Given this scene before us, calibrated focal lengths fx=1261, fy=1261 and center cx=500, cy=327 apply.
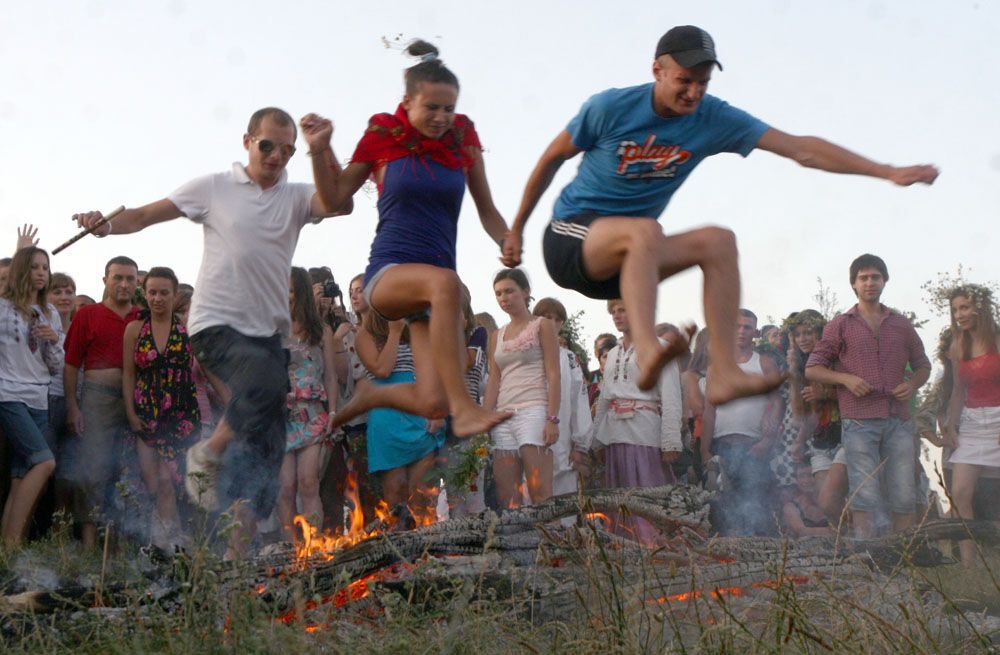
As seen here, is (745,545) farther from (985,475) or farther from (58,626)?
(985,475)

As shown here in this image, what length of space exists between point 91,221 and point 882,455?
5.54 metres

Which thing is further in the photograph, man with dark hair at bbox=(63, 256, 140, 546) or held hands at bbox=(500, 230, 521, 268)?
man with dark hair at bbox=(63, 256, 140, 546)

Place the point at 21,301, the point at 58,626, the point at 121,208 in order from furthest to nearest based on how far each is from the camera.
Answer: the point at 21,301 → the point at 121,208 → the point at 58,626

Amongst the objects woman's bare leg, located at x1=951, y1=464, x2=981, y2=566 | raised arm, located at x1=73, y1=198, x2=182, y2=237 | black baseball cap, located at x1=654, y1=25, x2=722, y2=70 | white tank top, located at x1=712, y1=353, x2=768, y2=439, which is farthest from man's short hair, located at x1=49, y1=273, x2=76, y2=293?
woman's bare leg, located at x1=951, y1=464, x2=981, y2=566

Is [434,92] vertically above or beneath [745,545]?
above

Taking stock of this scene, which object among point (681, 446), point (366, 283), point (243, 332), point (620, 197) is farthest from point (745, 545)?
point (681, 446)

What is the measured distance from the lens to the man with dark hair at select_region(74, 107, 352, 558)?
22.2 feet

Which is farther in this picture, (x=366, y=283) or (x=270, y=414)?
(x=270, y=414)

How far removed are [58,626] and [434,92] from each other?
314cm

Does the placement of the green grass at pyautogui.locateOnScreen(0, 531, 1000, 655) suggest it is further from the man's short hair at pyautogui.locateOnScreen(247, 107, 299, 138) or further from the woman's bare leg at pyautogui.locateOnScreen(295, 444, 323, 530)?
the woman's bare leg at pyautogui.locateOnScreen(295, 444, 323, 530)

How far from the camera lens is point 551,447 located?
9234 mm

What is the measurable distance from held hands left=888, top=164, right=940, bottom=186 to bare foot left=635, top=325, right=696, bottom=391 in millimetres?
1191

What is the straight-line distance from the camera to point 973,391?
920cm

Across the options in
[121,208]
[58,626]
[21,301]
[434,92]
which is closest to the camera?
[58,626]
